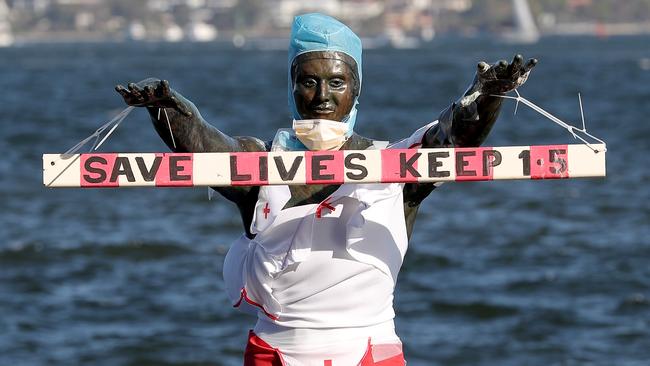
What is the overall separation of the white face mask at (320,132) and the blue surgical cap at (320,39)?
86mm

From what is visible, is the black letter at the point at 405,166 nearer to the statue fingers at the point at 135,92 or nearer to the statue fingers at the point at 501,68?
the statue fingers at the point at 501,68

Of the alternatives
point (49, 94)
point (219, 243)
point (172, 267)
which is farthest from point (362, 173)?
point (49, 94)

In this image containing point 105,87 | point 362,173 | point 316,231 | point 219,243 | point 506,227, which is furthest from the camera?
point 105,87

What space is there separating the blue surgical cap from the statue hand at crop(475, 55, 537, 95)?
0.45 meters

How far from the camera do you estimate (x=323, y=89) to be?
4.51m

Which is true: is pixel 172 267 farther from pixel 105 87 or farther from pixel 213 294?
pixel 105 87

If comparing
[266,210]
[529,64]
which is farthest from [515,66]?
[266,210]

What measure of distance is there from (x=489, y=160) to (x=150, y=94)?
0.96 meters

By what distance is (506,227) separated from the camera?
22.6m

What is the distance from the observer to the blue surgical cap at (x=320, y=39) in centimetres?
454

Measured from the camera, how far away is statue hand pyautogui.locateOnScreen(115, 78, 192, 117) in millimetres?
4168

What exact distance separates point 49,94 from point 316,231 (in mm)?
58638

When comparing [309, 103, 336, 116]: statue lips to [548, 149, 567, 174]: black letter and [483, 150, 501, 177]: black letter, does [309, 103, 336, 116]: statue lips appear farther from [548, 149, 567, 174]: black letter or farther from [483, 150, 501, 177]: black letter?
[548, 149, 567, 174]: black letter

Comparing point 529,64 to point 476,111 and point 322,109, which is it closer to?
point 476,111
